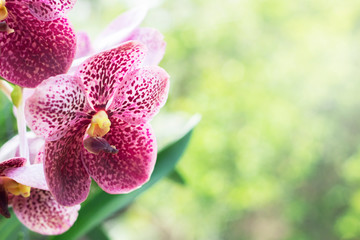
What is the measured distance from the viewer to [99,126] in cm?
27

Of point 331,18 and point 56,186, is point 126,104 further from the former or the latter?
point 331,18

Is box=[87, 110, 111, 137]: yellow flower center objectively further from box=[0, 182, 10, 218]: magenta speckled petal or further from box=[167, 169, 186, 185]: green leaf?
box=[167, 169, 186, 185]: green leaf

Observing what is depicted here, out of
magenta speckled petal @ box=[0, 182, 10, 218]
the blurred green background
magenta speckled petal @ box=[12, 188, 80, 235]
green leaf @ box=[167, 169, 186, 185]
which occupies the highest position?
magenta speckled petal @ box=[0, 182, 10, 218]

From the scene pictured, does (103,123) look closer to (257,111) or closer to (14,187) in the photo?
(14,187)

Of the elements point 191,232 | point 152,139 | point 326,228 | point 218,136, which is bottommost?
point 326,228

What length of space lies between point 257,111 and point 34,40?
9.02ft

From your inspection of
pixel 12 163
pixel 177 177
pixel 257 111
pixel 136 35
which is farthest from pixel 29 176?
pixel 257 111

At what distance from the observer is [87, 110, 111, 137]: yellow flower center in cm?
26

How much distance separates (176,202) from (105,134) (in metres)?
3.02

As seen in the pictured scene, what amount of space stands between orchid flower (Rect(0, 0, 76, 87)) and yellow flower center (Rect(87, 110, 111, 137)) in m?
0.03

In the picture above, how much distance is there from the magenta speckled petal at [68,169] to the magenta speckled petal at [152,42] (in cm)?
7

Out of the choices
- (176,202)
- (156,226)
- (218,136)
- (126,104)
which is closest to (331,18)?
(218,136)

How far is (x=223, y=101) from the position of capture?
9.49ft

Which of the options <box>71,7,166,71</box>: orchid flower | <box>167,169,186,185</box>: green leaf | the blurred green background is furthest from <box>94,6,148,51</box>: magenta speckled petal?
the blurred green background
